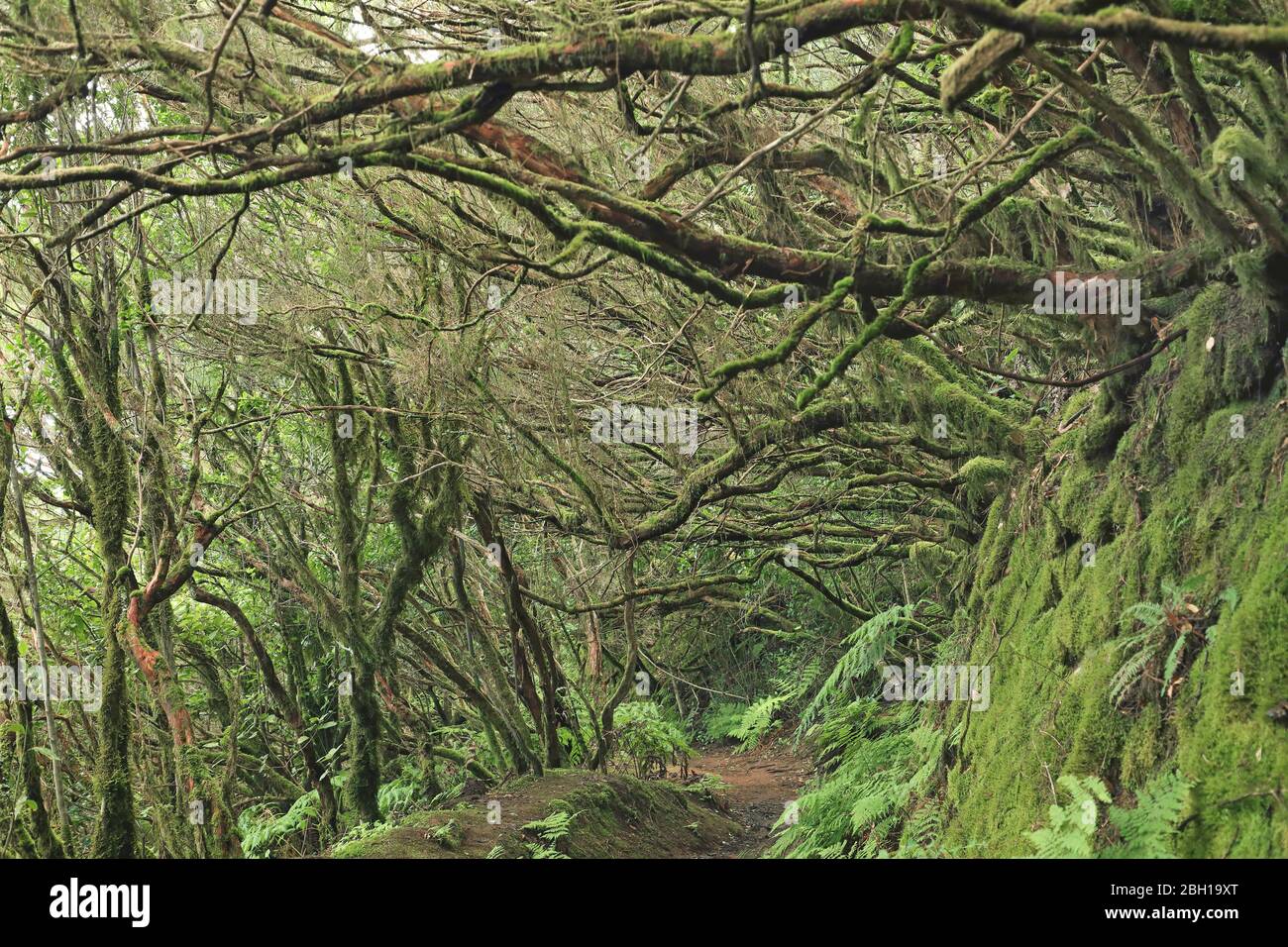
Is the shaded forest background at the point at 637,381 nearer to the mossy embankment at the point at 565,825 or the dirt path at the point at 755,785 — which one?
the mossy embankment at the point at 565,825

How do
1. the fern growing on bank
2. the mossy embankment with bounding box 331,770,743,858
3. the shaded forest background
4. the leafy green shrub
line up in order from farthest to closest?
the leafy green shrub, the mossy embankment with bounding box 331,770,743,858, the shaded forest background, the fern growing on bank

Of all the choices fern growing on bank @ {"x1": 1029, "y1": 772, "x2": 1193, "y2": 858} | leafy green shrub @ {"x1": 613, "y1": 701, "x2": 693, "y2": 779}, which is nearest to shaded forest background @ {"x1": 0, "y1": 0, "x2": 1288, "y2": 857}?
fern growing on bank @ {"x1": 1029, "y1": 772, "x2": 1193, "y2": 858}

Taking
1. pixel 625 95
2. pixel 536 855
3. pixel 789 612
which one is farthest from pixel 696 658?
pixel 625 95

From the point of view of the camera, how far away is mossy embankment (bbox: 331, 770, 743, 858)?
24.7 ft

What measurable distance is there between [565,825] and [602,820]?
1.35m

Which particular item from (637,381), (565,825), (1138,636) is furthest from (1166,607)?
(565,825)

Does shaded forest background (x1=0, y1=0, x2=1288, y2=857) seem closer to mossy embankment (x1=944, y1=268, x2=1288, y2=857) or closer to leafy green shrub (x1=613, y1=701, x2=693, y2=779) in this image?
mossy embankment (x1=944, y1=268, x2=1288, y2=857)

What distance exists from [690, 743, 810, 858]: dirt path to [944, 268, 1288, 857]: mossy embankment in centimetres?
465

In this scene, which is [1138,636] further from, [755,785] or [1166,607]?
[755,785]

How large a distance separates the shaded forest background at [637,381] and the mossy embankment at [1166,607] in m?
0.03

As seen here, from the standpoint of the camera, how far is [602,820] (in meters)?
9.55

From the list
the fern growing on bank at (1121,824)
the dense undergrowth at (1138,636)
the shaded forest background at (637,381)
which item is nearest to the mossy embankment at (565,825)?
the shaded forest background at (637,381)

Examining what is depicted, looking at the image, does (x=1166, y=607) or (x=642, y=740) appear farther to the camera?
(x=642, y=740)
